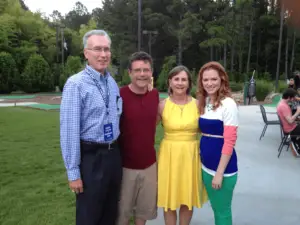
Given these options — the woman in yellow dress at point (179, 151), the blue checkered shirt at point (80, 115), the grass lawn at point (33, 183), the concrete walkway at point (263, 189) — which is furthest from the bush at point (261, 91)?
the blue checkered shirt at point (80, 115)

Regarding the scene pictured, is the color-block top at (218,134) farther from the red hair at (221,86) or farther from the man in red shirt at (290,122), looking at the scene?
the man in red shirt at (290,122)

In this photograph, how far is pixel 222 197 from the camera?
7.73ft

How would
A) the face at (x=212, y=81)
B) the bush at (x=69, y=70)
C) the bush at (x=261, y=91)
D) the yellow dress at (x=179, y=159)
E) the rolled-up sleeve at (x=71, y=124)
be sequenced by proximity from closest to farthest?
the rolled-up sleeve at (x=71, y=124) → the face at (x=212, y=81) → the yellow dress at (x=179, y=159) → the bush at (x=261, y=91) → the bush at (x=69, y=70)

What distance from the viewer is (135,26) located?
36.2 metres

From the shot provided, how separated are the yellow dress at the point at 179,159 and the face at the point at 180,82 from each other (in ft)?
0.35

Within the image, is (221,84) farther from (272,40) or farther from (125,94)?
(272,40)

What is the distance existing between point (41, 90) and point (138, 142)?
1103 inches

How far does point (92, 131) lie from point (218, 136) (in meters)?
0.88

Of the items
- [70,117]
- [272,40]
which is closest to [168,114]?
[70,117]

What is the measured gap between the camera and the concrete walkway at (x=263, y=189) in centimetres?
321

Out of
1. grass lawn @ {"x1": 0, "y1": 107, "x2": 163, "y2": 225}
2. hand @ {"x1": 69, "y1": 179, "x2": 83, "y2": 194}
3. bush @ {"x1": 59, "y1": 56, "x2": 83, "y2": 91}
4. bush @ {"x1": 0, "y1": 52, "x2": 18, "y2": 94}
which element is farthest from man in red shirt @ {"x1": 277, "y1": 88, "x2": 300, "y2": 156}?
bush @ {"x1": 0, "y1": 52, "x2": 18, "y2": 94}

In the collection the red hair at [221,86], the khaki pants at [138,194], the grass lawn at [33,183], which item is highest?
the red hair at [221,86]

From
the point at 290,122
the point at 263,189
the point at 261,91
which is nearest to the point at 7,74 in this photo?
the point at 261,91

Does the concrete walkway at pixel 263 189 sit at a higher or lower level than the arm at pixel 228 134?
lower
